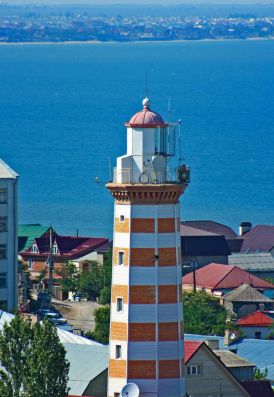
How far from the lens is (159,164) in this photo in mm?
27656

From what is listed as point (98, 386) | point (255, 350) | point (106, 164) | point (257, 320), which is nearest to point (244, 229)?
point (257, 320)

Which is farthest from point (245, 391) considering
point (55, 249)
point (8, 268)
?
point (55, 249)

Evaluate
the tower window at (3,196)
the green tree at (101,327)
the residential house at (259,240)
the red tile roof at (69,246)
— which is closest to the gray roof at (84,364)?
the green tree at (101,327)

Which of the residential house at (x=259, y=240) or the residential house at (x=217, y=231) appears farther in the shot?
the residential house at (x=259, y=240)

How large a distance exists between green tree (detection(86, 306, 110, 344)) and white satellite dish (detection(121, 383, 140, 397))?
20142 millimetres

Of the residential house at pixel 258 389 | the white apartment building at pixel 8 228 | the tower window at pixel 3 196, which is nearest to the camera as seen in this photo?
the residential house at pixel 258 389

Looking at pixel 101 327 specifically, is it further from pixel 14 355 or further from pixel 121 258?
pixel 121 258

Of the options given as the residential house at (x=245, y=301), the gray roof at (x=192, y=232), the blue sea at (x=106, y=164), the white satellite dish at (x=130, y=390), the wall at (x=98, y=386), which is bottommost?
the white satellite dish at (x=130, y=390)

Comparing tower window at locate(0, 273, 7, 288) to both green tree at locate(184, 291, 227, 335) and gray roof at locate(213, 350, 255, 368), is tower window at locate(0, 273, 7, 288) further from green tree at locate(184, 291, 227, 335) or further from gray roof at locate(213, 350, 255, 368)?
gray roof at locate(213, 350, 255, 368)

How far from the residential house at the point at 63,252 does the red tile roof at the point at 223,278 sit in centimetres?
318

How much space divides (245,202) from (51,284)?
50.2 m

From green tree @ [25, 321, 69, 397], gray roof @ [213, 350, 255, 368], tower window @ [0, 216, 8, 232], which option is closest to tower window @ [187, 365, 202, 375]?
gray roof @ [213, 350, 255, 368]

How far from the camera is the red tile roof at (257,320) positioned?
55.4 meters

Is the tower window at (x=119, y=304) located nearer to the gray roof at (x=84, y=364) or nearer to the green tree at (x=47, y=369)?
the green tree at (x=47, y=369)
